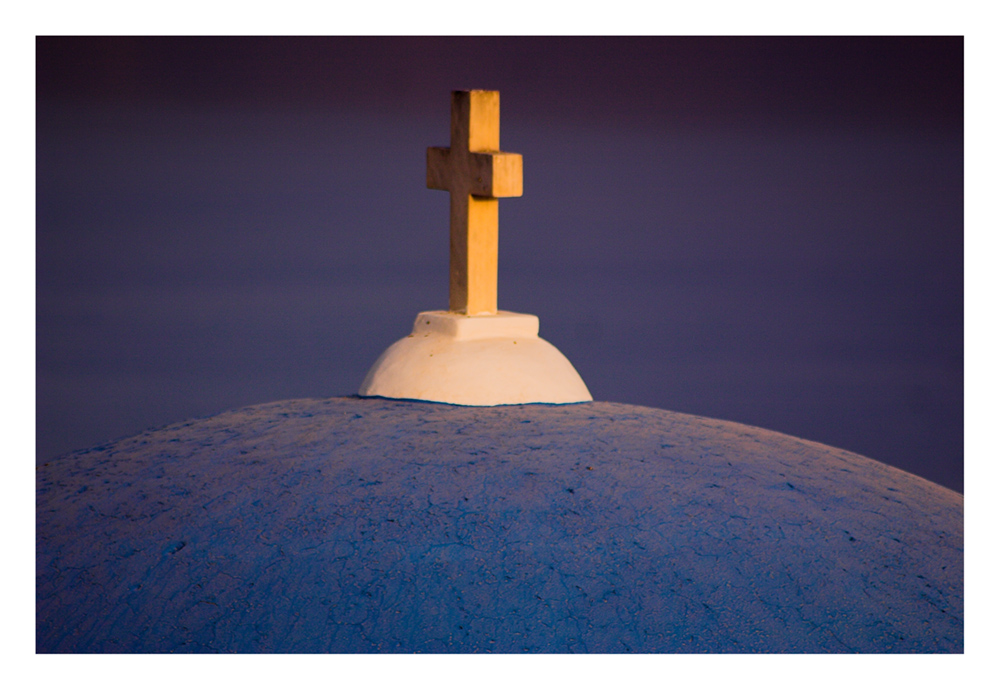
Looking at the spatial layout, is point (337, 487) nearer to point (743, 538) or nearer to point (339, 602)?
point (339, 602)

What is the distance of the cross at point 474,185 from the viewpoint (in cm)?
317

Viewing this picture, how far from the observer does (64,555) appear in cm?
246

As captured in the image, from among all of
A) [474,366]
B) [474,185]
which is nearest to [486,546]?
[474,366]

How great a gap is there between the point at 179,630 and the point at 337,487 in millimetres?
529

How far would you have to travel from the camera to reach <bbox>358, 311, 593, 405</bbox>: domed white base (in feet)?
10.3

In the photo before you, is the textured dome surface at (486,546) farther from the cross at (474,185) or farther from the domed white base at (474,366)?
the cross at (474,185)

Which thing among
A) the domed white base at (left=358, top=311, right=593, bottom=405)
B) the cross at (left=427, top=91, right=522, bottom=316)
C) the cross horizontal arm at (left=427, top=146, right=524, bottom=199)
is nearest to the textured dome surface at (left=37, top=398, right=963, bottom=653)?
the domed white base at (left=358, top=311, right=593, bottom=405)

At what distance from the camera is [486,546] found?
2371 millimetres

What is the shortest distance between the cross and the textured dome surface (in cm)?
52

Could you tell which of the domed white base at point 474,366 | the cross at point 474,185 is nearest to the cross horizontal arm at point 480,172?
the cross at point 474,185

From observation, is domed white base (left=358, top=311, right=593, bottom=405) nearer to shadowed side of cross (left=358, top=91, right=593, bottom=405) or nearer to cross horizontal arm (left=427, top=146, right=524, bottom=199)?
shadowed side of cross (left=358, top=91, right=593, bottom=405)

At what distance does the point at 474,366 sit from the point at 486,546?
881mm

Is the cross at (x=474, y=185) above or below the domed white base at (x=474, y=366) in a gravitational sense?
above

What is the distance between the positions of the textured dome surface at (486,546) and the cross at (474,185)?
0.52 metres
